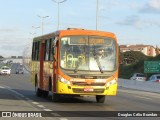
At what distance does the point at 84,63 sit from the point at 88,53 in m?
0.51

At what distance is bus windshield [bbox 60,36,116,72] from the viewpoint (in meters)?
21.7

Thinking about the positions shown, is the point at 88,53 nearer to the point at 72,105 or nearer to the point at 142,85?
the point at 72,105

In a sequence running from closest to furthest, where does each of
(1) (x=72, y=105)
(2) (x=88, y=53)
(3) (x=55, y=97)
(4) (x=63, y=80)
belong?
(4) (x=63, y=80) < (1) (x=72, y=105) < (2) (x=88, y=53) < (3) (x=55, y=97)

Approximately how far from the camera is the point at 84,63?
21734 millimetres

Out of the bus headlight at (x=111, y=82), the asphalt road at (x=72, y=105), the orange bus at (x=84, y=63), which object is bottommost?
the asphalt road at (x=72, y=105)

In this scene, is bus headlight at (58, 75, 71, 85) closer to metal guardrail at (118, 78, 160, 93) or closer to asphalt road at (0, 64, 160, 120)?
asphalt road at (0, 64, 160, 120)

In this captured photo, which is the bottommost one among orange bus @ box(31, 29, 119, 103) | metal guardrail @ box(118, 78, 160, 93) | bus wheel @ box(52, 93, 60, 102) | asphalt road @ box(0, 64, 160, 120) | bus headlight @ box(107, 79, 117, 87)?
metal guardrail @ box(118, 78, 160, 93)

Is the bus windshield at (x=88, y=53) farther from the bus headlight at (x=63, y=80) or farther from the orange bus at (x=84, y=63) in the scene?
the bus headlight at (x=63, y=80)

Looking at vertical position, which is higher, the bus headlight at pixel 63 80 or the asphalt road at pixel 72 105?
the bus headlight at pixel 63 80

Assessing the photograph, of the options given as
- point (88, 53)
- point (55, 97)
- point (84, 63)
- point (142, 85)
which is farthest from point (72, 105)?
point (142, 85)

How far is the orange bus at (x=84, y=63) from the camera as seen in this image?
21.5 m

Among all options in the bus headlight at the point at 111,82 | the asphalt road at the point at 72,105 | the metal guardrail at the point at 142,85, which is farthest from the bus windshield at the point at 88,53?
the metal guardrail at the point at 142,85

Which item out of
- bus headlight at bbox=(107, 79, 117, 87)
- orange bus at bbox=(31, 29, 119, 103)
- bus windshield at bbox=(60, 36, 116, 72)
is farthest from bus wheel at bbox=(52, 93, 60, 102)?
bus headlight at bbox=(107, 79, 117, 87)

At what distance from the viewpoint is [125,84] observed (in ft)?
168
